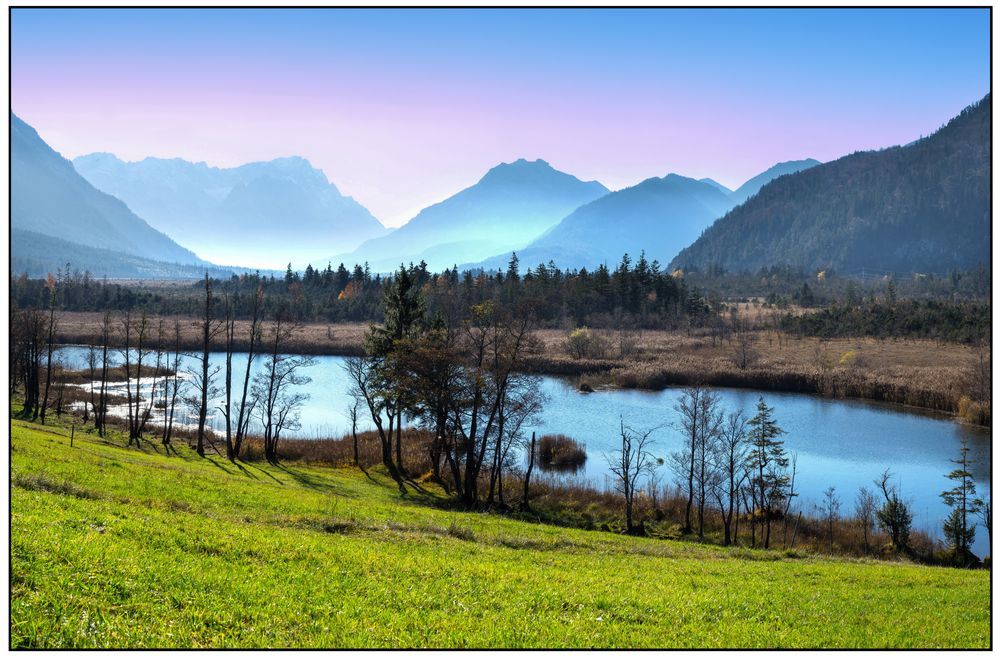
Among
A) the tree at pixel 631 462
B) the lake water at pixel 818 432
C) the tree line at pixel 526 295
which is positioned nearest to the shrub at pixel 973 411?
the lake water at pixel 818 432

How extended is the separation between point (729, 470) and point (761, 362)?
5235 centimetres

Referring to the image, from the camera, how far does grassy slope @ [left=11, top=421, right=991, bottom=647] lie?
8.91 meters

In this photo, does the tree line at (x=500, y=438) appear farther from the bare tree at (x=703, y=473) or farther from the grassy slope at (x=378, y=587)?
the grassy slope at (x=378, y=587)

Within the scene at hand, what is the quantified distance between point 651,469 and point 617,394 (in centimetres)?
2890

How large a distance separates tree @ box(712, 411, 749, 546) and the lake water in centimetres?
350

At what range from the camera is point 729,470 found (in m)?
37.3

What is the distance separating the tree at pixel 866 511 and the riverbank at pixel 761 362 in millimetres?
24834

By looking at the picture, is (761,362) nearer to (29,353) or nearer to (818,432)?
(818,432)

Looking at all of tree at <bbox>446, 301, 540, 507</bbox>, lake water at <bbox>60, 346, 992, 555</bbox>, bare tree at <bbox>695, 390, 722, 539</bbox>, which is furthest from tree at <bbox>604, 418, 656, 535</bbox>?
tree at <bbox>446, 301, 540, 507</bbox>

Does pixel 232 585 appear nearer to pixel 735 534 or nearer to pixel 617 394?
pixel 735 534

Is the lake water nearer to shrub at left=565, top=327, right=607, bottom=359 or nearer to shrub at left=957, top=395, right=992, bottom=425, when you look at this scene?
shrub at left=957, top=395, right=992, bottom=425

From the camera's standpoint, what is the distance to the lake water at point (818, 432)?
40156mm

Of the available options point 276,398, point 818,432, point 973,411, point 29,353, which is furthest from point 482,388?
point 973,411

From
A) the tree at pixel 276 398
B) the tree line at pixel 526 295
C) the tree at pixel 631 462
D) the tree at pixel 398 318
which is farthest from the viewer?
the tree line at pixel 526 295
